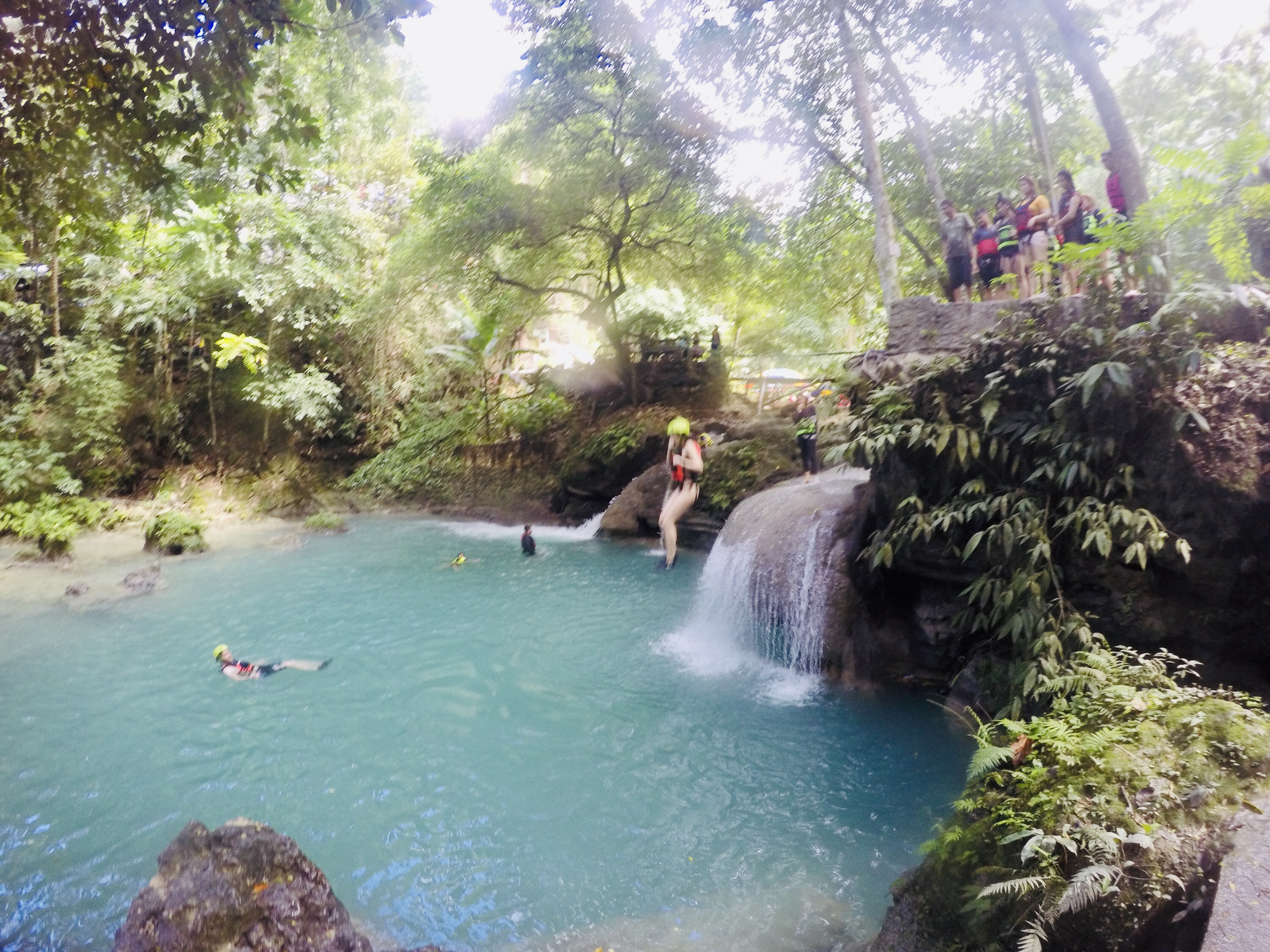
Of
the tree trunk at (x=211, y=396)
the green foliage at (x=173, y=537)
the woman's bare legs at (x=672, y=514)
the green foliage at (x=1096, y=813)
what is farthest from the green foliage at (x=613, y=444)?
the green foliage at (x=1096, y=813)

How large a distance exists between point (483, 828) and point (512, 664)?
305 centimetres

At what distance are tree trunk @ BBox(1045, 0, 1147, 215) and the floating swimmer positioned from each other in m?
9.55

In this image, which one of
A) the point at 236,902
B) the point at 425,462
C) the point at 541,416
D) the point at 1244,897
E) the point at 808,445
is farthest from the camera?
the point at 425,462

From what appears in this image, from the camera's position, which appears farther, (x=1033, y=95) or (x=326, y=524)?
(x=326, y=524)

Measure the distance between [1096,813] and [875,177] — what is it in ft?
35.6

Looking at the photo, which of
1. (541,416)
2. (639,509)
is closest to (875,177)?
(639,509)

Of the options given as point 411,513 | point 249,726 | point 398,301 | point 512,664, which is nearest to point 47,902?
point 249,726

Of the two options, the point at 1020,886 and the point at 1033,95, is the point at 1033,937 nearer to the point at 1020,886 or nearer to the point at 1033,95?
the point at 1020,886

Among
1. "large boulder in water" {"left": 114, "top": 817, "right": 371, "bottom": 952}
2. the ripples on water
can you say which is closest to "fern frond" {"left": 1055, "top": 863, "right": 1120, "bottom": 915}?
the ripples on water

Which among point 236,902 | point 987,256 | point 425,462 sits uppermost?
point 987,256

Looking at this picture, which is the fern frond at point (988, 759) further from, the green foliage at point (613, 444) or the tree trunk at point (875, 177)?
the green foliage at point (613, 444)

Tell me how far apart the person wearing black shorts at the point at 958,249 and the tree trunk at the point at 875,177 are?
4.98ft

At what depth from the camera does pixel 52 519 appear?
14.3 m

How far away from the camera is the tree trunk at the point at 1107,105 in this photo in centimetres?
675
